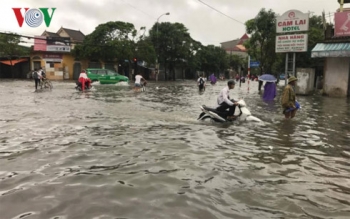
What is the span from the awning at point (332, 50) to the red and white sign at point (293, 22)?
163 cm

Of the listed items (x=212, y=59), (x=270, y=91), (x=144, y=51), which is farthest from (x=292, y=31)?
(x=212, y=59)

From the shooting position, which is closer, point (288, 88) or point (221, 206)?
point (221, 206)

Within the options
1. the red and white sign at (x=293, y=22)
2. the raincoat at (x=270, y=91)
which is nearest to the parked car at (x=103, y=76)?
the red and white sign at (x=293, y=22)

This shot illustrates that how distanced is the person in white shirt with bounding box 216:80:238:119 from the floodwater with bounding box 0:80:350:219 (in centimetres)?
61

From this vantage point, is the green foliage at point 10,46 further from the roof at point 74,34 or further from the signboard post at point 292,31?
the signboard post at point 292,31

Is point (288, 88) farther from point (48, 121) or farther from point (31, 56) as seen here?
point (31, 56)

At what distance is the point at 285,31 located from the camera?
2312 cm

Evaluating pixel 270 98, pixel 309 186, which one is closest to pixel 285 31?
pixel 270 98

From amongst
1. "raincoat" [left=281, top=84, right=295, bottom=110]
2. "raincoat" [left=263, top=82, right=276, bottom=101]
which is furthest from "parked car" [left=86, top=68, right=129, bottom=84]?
"raincoat" [left=281, top=84, right=295, bottom=110]

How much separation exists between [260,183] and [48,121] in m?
7.48

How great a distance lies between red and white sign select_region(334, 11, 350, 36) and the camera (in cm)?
2180

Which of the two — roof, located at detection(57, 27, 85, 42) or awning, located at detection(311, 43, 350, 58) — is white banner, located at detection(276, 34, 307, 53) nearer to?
awning, located at detection(311, 43, 350, 58)

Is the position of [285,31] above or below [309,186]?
above

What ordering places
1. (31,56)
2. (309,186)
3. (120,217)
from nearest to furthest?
(120,217)
(309,186)
(31,56)
